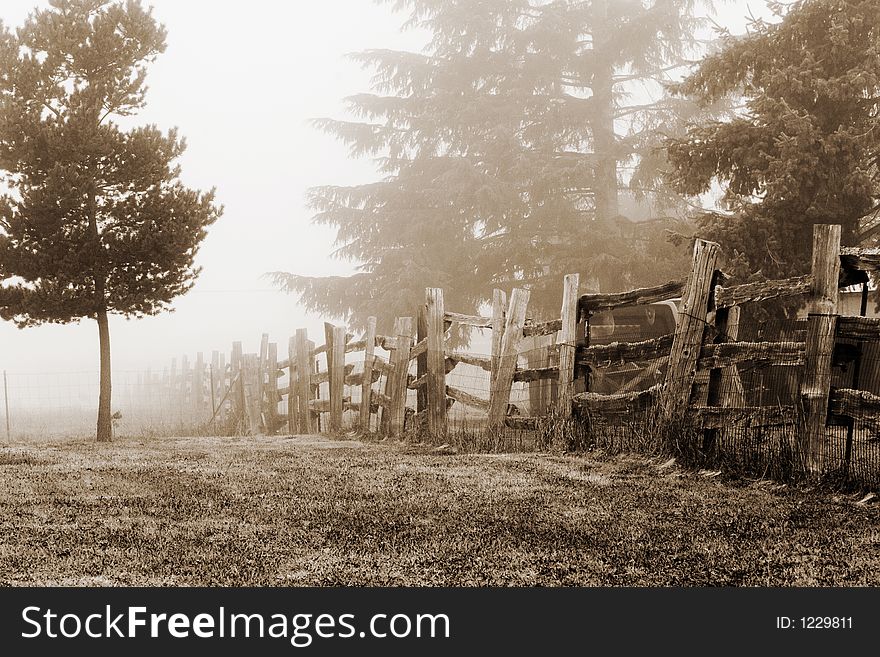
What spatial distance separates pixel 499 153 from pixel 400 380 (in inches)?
609

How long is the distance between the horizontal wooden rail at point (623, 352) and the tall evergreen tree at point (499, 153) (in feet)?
47.8

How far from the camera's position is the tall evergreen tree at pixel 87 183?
13.8 metres

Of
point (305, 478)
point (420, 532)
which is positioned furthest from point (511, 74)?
point (420, 532)

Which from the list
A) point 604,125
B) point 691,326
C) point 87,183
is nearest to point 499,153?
point 604,125

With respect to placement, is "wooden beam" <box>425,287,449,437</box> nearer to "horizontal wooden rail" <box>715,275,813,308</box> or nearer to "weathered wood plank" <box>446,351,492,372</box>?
"weathered wood plank" <box>446,351,492,372</box>

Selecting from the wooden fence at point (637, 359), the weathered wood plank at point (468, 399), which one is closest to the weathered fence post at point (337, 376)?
the wooden fence at point (637, 359)

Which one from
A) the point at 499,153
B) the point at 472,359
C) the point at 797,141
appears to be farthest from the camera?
the point at 499,153

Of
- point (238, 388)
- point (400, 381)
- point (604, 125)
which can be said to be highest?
point (604, 125)

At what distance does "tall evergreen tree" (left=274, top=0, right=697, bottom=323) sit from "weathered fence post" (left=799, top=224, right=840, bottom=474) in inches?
674

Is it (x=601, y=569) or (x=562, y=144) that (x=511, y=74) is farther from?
(x=601, y=569)

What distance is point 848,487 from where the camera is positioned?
257 inches

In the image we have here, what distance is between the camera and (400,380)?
12.8m

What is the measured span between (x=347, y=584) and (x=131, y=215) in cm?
1143

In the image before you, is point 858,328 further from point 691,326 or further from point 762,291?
point 691,326
